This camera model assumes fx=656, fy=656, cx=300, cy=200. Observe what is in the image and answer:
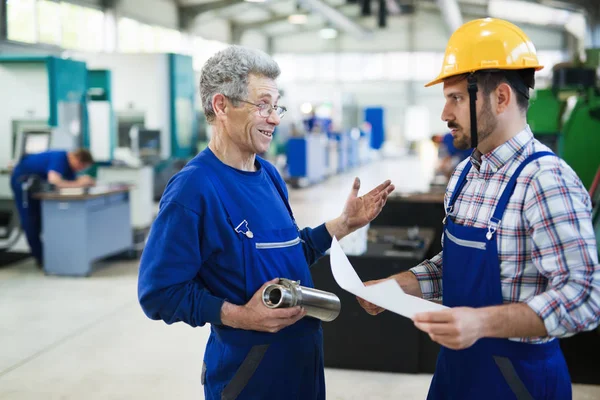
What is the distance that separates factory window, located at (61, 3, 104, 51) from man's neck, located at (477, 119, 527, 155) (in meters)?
13.6

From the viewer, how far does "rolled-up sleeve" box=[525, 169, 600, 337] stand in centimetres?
137

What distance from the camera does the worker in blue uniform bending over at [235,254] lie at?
170 centimetres

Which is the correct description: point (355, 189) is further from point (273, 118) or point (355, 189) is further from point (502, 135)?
point (502, 135)

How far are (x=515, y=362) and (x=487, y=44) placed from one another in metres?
0.78

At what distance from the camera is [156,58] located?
10.3m

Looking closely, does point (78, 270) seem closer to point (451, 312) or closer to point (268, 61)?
point (268, 61)

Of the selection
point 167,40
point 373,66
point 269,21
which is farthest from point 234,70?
point 373,66

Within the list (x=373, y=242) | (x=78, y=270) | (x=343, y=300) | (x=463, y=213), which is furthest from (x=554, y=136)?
(x=463, y=213)

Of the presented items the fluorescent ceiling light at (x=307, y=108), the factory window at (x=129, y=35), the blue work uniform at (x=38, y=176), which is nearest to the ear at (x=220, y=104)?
the blue work uniform at (x=38, y=176)

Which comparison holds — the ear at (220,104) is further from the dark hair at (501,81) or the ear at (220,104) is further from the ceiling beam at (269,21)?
the ceiling beam at (269,21)

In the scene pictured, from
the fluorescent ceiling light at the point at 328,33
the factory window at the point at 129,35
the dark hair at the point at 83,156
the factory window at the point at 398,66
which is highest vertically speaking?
the fluorescent ceiling light at the point at 328,33

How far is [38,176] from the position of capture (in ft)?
23.7

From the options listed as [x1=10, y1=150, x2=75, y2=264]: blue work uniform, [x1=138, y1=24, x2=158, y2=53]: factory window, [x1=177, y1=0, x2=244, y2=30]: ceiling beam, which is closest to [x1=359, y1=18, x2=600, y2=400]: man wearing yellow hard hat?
[x1=10, y1=150, x2=75, y2=264]: blue work uniform

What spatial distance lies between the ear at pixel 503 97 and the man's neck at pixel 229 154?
0.72 m
